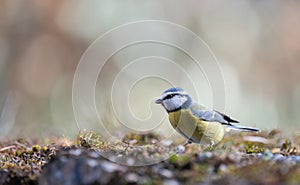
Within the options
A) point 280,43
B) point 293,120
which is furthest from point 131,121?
point 280,43

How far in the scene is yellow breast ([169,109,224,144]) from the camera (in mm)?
4637

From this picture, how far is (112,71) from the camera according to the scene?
10.8 m

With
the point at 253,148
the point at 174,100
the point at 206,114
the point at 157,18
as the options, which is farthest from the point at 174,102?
the point at 157,18

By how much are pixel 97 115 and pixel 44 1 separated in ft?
19.0

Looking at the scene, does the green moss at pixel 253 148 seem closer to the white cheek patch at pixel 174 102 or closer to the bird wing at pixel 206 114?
the bird wing at pixel 206 114

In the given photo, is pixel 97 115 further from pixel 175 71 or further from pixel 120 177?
pixel 175 71

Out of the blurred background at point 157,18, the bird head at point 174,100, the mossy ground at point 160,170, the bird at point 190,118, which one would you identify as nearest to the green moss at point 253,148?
the bird at point 190,118

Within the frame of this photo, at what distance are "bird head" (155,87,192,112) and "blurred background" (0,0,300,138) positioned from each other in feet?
17.6

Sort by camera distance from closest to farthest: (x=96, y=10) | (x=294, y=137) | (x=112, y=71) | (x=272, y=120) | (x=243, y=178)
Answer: (x=243, y=178), (x=294, y=137), (x=272, y=120), (x=112, y=71), (x=96, y=10)

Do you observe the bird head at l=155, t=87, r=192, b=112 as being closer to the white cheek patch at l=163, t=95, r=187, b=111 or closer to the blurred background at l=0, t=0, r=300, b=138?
the white cheek patch at l=163, t=95, r=187, b=111

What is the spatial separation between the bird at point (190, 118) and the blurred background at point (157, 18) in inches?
210

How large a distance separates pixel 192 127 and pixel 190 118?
10cm

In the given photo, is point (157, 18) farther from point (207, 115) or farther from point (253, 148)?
point (253, 148)

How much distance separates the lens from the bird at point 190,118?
15.3ft
